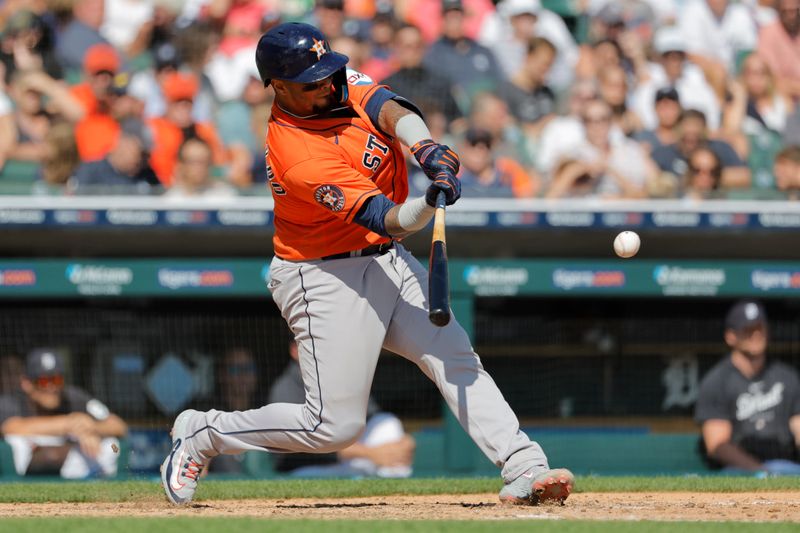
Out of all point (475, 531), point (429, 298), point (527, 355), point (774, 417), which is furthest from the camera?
point (527, 355)

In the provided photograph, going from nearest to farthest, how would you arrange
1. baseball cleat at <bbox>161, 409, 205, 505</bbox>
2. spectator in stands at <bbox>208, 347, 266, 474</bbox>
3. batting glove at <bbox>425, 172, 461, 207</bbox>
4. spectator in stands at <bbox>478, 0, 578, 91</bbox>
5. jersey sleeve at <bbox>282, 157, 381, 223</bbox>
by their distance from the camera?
batting glove at <bbox>425, 172, 461, 207</bbox> → jersey sleeve at <bbox>282, 157, 381, 223</bbox> → baseball cleat at <bbox>161, 409, 205, 505</bbox> → spectator in stands at <bbox>208, 347, 266, 474</bbox> → spectator in stands at <bbox>478, 0, 578, 91</bbox>

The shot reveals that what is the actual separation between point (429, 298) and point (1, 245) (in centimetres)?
472

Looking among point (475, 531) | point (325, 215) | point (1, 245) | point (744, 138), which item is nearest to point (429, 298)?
point (325, 215)

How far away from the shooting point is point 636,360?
820 centimetres

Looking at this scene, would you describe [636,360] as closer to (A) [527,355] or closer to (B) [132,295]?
(A) [527,355]

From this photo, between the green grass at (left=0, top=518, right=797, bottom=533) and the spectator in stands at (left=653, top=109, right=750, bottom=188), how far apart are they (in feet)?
16.0

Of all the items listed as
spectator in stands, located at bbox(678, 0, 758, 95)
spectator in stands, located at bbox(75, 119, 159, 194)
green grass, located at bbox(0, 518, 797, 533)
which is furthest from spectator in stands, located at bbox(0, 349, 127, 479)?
spectator in stands, located at bbox(678, 0, 758, 95)

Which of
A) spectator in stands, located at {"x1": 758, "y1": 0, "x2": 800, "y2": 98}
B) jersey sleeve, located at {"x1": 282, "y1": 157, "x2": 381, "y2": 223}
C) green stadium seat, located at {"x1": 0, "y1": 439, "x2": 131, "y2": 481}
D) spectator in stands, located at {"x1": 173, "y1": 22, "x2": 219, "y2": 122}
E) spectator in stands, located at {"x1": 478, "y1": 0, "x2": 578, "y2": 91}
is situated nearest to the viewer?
jersey sleeve, located at {"x1": 282, "y1": 157, "x2": 381, "y2": 223}

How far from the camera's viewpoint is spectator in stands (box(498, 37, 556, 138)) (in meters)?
8.91

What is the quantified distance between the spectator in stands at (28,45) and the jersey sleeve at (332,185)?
5033 millimetres

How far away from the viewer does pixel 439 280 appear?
13.9 ft

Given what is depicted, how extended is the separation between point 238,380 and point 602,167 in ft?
9.46

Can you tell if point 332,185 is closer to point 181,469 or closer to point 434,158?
point 434,158

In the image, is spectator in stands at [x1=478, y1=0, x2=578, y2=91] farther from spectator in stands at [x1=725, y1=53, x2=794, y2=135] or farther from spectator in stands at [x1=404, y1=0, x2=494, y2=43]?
spectator in stands at [x1=725, y1=53, x2=794, y2=135]
